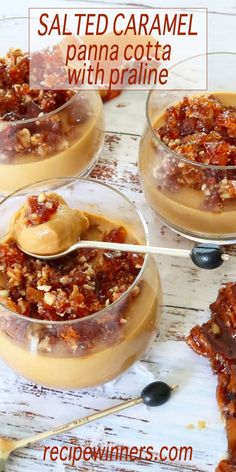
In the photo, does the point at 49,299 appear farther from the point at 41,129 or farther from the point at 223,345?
the point at 41,129

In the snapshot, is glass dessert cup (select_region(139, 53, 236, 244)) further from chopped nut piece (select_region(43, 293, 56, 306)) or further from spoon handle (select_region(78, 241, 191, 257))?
chopped nut piece (select_region(43, 293, 56, 306))

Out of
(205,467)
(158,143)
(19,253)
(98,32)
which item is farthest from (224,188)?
(98,32)

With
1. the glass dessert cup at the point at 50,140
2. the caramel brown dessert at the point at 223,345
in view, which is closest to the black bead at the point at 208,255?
the caramel brown dessert at the point at 223,345

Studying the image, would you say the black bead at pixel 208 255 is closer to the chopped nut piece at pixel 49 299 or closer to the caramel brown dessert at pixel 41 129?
the chopped nut piece at pixel 49 299

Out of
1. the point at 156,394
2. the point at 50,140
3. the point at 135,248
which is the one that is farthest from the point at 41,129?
the point at 156,394

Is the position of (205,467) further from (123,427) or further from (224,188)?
(224,188)

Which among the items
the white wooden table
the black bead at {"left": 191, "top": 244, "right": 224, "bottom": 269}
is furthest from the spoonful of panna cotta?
the white wooden table
